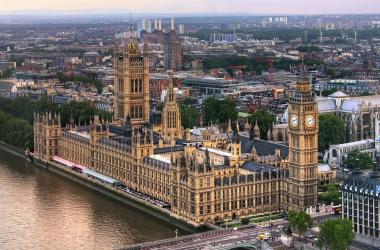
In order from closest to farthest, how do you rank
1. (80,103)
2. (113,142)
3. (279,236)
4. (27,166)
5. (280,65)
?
1. (279,236)
2. (113,142)
3. (27,166)
4. (80,103)
5. (280,65)

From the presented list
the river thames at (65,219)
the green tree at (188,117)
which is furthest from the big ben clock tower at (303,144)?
the green tree at (188,117)

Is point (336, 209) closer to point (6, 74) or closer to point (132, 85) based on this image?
point (132, 85)

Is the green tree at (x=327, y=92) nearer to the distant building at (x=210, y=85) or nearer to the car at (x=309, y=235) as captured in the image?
the distant building at (x=210, y=85)

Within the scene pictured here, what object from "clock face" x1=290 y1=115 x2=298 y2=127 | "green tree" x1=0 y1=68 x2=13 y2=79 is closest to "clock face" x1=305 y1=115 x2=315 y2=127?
"clock face" x1=290 y1=115 x2=298 y2=127

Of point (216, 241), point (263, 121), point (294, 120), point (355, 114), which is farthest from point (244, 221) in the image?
point (355, 114)

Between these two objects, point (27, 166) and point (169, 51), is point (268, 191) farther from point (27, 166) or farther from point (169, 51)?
point (169, 51)

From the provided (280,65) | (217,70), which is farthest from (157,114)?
(280,65)
